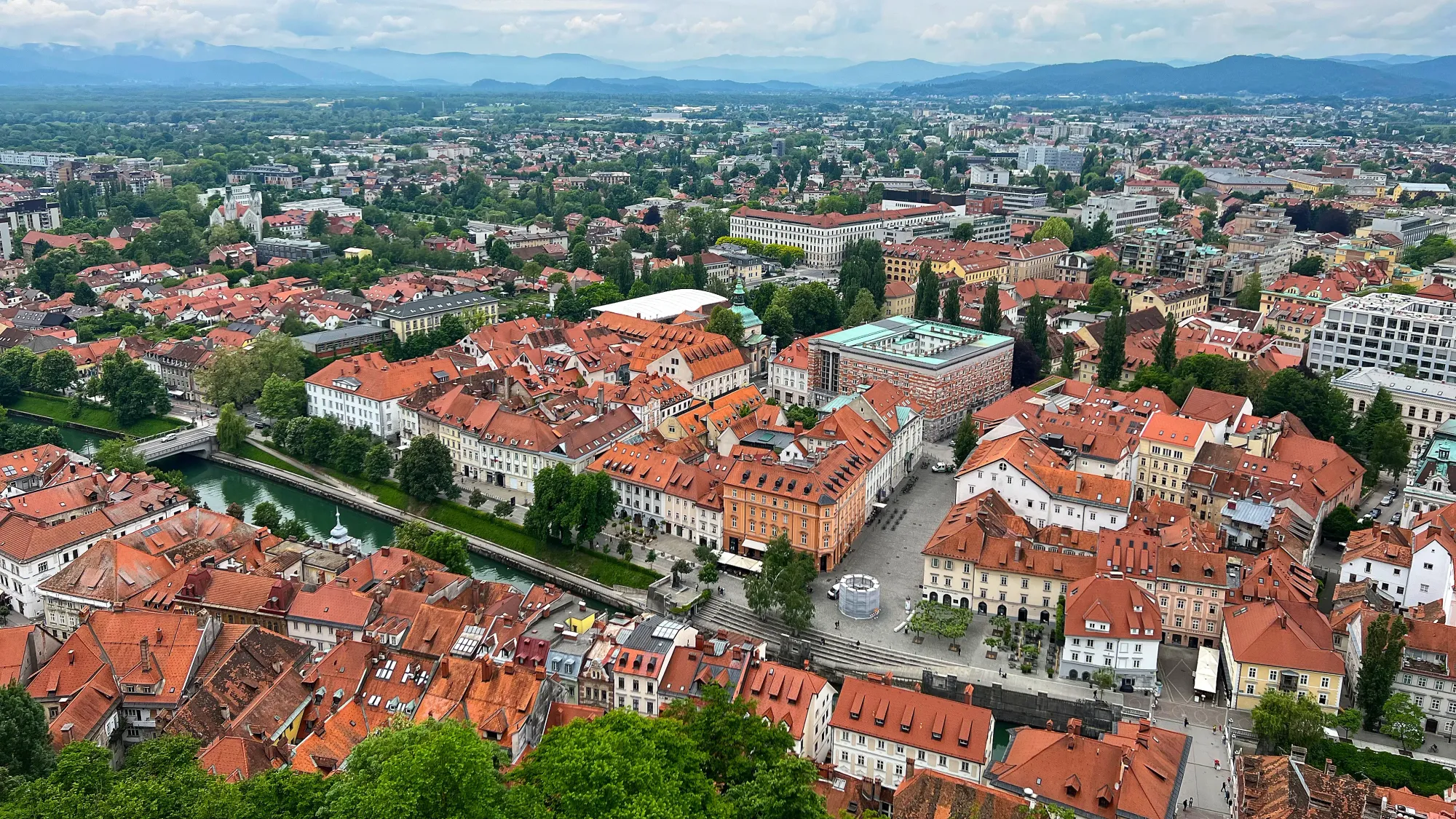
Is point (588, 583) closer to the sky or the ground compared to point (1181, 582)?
closer to the ground

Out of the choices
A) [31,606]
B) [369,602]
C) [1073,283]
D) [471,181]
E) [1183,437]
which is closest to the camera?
[369,602]

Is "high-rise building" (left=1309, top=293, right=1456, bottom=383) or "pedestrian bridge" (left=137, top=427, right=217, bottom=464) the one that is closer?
"pedestrian bridge" (left=137, top=427, right=217, bottom=464)

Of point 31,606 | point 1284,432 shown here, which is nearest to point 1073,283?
point 1284,432

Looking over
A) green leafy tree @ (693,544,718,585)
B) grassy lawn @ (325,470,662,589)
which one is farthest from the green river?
green leafy tree @ (693,544,718,585)

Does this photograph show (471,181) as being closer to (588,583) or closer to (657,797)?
(588,583)

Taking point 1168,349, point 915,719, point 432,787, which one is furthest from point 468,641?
point 1168,349

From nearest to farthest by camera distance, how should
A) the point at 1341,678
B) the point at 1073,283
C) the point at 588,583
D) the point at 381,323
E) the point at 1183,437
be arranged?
the point at 1341,678 < the point at 588,583 < the point at 1183,437 < the point at 381,323 < the point at 1073,283

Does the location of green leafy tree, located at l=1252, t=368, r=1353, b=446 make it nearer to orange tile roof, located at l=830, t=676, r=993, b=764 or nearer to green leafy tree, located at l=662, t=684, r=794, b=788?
orange tile roof, located at l=830, t=676, r=993, b=764
